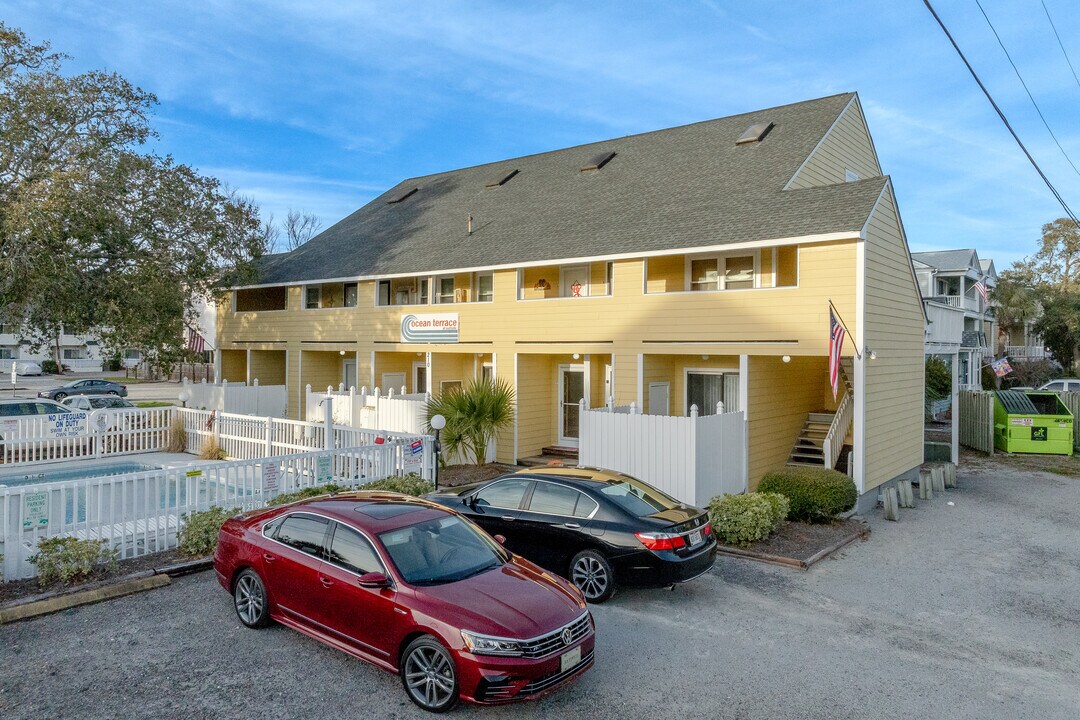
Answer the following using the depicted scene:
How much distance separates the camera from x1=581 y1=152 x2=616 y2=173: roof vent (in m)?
22.2

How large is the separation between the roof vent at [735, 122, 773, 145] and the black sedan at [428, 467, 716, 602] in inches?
523

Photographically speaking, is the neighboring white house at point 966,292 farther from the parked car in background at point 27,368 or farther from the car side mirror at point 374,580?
the parked car in background at point 27,368

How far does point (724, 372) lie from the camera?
16656mm

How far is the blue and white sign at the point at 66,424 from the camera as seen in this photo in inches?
677

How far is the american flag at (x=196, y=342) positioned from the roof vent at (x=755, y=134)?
2243cm

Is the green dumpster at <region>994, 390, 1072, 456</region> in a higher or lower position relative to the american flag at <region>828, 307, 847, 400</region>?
lower

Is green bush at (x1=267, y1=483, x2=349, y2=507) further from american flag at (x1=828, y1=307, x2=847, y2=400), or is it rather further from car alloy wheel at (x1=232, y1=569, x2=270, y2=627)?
american flag at (x1=828, y1=307, x2=847, y2=400)

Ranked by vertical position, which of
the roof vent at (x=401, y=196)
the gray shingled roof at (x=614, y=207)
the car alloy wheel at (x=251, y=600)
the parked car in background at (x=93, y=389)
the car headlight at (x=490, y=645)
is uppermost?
the roof vent at (x=401, y=196)

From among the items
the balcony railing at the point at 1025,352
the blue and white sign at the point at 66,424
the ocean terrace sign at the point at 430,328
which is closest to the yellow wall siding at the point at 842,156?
the ocean terrace sign at the point at 430,328

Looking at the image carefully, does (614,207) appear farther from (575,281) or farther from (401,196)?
(401,196)

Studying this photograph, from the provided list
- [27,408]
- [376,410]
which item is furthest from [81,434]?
[376,410]

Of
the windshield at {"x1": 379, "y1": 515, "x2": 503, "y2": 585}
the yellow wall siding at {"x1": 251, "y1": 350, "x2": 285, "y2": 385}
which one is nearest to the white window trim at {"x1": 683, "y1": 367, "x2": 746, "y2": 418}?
the windshield at {"x1": 379, "y1": 515, "x2": 503, "y2": 585}

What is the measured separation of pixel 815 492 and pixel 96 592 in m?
11.1

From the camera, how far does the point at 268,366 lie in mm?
27094
